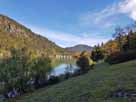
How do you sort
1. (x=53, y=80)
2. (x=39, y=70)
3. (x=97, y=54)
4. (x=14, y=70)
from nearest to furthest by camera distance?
(x=14, y=70)
(x=53, y=80)
(x=39, y=70)
(x=97, y=54)

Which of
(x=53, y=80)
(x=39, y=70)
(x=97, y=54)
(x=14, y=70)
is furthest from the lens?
(x=97, y=54)

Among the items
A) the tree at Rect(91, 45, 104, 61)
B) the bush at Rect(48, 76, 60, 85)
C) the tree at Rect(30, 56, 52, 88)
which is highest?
the tree at Rect(91, 45, 104, 61)

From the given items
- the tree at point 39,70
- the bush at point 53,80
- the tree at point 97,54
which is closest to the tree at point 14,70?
the tree at point 39,70

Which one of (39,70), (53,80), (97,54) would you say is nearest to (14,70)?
(53,80)

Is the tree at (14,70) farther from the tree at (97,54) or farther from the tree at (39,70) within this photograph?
the tree at (97,54)

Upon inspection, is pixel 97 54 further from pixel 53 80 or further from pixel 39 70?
pixel 53 80

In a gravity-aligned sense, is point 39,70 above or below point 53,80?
above

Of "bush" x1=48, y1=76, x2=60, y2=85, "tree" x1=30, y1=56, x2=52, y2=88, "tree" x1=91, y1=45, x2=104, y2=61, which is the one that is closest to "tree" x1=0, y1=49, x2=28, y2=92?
"tree" x1=30, y1=56, x2=52, y2=88

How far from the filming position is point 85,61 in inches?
2009

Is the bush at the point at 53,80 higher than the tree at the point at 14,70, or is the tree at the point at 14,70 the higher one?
the tree at the point at 14,70

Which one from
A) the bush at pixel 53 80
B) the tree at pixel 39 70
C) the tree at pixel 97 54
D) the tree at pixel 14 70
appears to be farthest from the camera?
the tree at pixel 97 54

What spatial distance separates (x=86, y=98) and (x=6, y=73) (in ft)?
72.8

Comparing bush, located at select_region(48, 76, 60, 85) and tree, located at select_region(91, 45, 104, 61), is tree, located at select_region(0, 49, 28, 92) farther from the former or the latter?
tree, located at select_region(91, 45, 104, 61)

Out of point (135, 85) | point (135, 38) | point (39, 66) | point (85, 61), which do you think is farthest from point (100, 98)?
point (135, 38)
